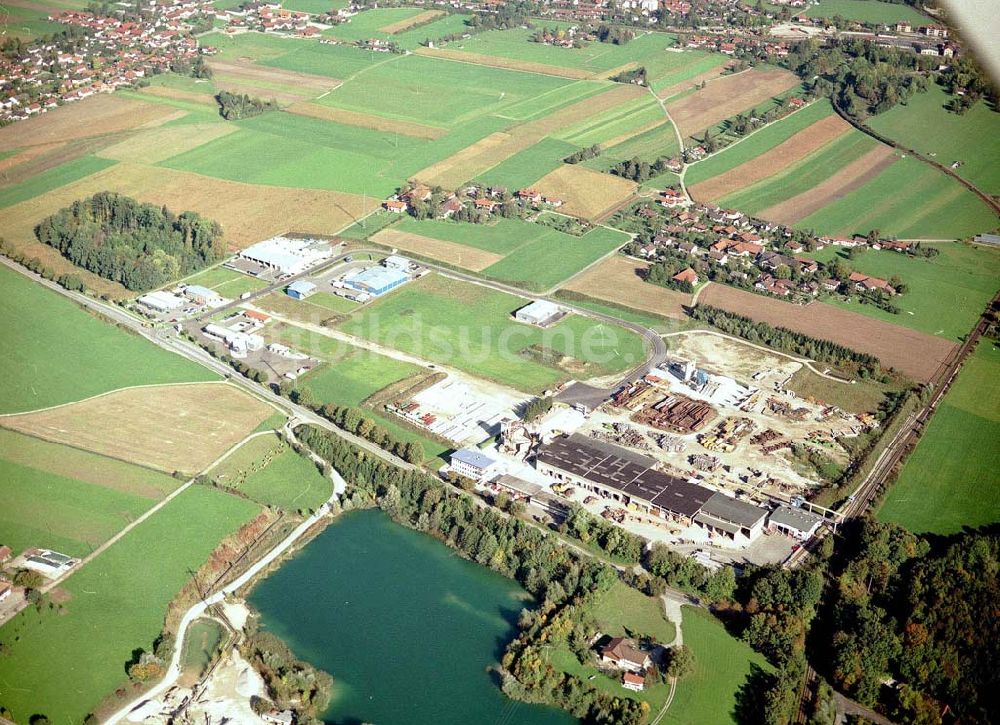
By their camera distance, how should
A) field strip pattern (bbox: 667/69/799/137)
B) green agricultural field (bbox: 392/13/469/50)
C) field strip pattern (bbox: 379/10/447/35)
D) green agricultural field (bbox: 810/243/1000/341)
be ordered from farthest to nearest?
1. field strip pattern (bbox: 379/10/447/35)
2. green agricultural field (bbox: 392/13/469/50)
3. field strip pattern (bbox: 667/69/799/137)
4. green agricultural field (bbox: 810/243/1000/341)

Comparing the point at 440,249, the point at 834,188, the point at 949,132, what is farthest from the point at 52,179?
the point at 949,132

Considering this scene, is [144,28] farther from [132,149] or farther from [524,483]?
[524,483]

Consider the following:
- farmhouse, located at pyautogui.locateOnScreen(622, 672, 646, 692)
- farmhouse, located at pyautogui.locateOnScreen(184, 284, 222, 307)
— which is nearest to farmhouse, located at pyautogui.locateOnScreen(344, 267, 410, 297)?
farmhouse, located at pyautogui.locateOnScreen(184, 284, 222, 307)

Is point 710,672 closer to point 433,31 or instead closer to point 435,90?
point 435,90

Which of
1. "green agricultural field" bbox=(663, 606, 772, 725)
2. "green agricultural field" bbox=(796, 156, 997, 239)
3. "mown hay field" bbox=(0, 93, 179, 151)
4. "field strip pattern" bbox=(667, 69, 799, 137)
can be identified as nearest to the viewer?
"green agricultural field" bbox=(663, 606, 772, 725)

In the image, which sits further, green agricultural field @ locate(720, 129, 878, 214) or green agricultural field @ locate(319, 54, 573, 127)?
green agricultural field @ locate(319, 54, 573, 127)

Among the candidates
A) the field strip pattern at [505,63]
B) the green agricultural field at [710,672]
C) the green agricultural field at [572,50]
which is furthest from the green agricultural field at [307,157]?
the green agricultural field at [710,672]

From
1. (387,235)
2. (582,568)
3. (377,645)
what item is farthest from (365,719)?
(387,235)

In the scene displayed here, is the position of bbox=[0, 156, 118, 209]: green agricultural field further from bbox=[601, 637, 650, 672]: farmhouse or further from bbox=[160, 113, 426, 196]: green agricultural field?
bbox=[601, 637, 650, 672]: farmhouse
